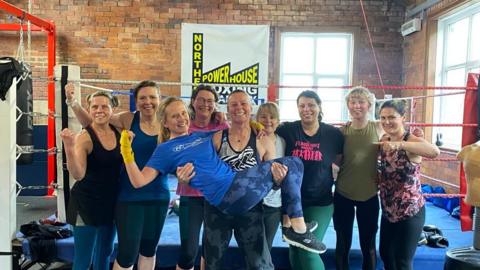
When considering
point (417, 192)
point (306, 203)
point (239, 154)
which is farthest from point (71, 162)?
point (417, 192)

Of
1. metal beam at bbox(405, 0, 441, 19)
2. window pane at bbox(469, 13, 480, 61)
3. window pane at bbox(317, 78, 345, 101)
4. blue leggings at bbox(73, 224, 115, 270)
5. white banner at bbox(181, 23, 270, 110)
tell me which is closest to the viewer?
blue leggings at bbox(73, 224, 115, 270)

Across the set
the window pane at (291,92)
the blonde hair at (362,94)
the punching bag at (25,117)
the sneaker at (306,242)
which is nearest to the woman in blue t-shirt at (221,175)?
the sneaker at (306,242)

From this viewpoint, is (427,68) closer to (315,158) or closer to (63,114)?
(315,158)

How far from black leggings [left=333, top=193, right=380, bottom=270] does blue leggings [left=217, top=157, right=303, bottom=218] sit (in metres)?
0.44

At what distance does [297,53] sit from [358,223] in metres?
4.45

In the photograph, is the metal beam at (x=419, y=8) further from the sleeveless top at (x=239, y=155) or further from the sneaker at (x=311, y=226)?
the sleeveless top at (x=239, y=155)

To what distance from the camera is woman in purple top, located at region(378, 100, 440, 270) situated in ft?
6.46

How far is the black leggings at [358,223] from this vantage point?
82.5 inches

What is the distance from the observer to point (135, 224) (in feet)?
6.39


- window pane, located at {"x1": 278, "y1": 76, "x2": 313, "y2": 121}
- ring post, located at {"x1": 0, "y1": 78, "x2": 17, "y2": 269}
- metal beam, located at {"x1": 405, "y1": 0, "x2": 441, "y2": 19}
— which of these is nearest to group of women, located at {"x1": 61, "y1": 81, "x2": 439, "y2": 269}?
ring post, located at {"x1": 0, "y1": 78, "x2": 17, "y2": 269}

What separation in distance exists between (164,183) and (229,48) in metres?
4.24

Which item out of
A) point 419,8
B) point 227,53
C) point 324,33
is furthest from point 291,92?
point 419,8

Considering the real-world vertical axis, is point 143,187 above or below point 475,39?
below

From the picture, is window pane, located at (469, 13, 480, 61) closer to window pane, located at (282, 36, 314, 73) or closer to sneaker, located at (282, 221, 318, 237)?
window pane, located at (282, 36, 314, 73)
